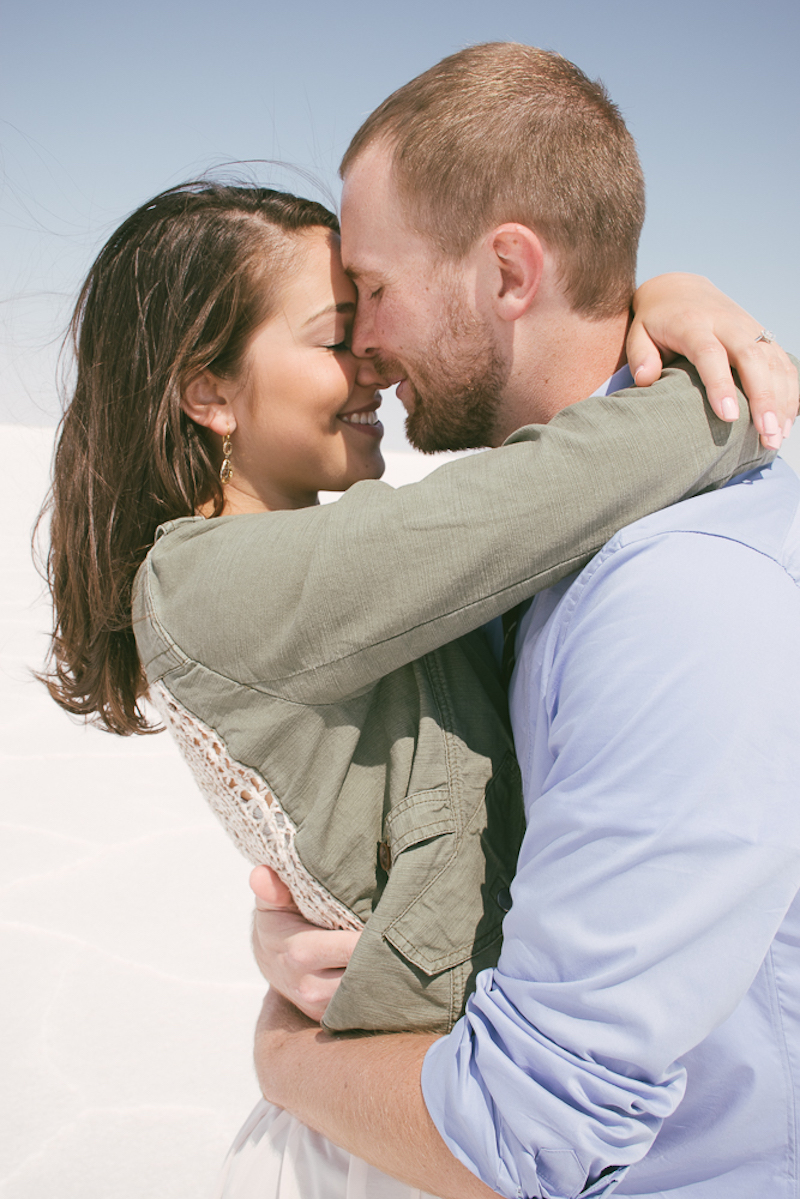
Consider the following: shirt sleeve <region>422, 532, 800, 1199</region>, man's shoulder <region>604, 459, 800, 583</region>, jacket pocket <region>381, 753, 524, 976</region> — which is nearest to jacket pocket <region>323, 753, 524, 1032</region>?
jacket pocket <region>381, 753, 524, 976</region>

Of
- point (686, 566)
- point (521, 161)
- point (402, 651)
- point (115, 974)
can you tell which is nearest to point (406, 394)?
point (521, 161)

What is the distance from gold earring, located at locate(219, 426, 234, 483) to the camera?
2031mm

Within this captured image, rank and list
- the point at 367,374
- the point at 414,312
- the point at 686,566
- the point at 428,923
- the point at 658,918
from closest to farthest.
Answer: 1. the point at 658,918
2. the point at 686,566
3. the point at 428,923
4. the point at 414,312
5. the point at 367,374

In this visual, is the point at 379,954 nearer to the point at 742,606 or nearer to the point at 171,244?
the point at 742,606

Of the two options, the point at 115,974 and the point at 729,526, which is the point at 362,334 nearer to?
the point at 729,526

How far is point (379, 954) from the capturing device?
1.42 meters

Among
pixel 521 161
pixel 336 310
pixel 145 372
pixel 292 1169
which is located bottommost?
pixel 292 1169

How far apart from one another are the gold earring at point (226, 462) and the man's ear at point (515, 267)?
2.26ft

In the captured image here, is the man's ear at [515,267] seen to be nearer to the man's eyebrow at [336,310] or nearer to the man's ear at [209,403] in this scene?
the man's eyebrow at [336,310]

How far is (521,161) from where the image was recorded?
1.88 metres

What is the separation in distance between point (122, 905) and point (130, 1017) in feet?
→ 1.99

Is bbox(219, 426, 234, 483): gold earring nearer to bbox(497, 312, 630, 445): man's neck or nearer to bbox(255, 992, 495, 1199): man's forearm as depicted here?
bbox(497, 312, 630, 445): man's neck

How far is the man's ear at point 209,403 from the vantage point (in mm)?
1998

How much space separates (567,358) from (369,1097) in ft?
4.93
